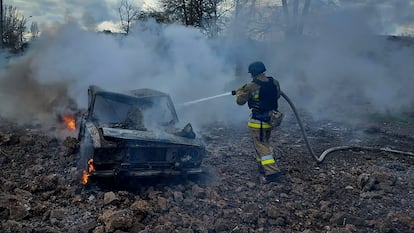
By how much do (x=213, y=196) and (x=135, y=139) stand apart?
1.36 meters

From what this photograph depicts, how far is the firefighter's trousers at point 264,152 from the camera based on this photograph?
6.20 meters

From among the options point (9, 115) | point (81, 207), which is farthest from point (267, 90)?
point (9, 115)

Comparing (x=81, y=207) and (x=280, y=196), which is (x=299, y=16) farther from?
(x=81, y=207)

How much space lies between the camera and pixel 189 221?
4605 millimetres

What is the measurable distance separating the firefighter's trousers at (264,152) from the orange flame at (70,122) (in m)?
3.54

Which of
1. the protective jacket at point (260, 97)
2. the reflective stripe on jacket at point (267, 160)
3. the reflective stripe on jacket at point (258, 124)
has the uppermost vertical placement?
the protective jacket at point (260, 97)

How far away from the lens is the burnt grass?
4.55m

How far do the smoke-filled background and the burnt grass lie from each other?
6.31 ft

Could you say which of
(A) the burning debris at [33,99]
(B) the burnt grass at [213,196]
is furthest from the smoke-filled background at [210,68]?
(B) the burnt grass at [213,196]

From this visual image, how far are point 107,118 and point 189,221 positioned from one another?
2.27 metres

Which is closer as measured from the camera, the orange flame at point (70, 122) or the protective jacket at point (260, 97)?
the protective jacket at point (260, 97)

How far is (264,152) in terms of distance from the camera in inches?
250

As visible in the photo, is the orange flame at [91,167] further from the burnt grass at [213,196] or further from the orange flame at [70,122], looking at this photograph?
the orange flame at [70,122]

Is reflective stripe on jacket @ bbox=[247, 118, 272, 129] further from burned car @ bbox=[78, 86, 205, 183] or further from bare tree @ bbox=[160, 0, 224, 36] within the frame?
bare tree @ bbox=[160, 0, 224, 36]
